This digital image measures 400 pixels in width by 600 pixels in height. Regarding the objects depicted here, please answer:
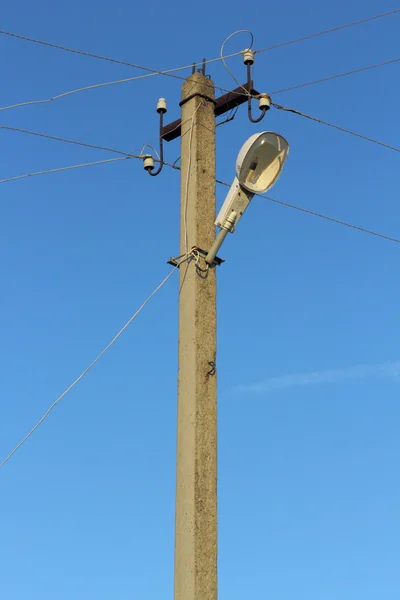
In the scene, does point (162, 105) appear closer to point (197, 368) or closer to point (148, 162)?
point (148, 162)

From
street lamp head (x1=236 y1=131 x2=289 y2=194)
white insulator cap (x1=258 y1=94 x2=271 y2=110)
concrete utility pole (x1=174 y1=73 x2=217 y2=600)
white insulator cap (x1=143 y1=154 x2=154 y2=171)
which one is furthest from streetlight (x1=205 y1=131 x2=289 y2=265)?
white insulator cap (x1=143 y1=154 x2=154 y2=171)

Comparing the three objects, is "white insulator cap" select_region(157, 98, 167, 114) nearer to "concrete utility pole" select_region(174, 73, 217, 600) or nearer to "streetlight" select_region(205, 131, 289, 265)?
"concrete utility pole" select_region(174, 73, 217, 600)

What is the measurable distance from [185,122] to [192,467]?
2575 mm

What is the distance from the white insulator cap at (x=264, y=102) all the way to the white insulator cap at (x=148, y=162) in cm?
87

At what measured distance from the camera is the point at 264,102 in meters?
6.82

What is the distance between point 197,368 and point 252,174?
1244mm

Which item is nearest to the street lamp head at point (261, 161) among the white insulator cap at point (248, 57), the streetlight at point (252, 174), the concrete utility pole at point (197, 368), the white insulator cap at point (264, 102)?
the streetlight at point (252, 174)

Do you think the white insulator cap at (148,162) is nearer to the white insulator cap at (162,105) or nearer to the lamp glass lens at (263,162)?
the white insulator cap at (162,105)

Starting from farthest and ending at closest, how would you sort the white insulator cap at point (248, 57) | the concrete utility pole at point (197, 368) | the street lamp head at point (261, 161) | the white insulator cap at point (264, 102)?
the white insulator cap at point (248, 57), the white insulator cap at point (264, 102), the street lamp head at point (261, 161), the concrete utility pole at point (197, 368)

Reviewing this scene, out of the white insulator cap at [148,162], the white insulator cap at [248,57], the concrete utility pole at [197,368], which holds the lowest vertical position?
the concrete utility pole at [197,368]

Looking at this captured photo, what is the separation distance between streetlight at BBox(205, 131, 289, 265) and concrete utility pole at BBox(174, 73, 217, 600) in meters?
0.31

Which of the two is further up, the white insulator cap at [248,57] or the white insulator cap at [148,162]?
the white insulator cap at [248,57]

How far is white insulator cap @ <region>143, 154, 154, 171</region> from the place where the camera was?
23.0 ft

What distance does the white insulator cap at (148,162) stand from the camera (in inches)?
276
